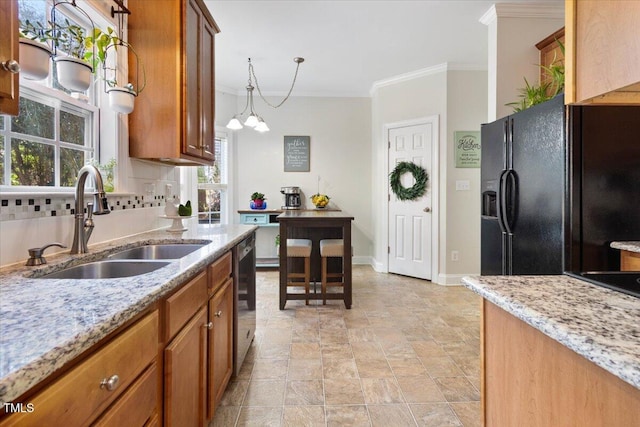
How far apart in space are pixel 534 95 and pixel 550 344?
218cm

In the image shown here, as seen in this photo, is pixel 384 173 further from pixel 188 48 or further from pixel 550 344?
pixel 550 344

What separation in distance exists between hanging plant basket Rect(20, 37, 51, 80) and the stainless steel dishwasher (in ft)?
3.89

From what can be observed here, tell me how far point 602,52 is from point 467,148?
12.0 ft

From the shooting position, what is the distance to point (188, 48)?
2.04m

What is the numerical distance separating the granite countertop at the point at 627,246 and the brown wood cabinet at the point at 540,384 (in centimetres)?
94

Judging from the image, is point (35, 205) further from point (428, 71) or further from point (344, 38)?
point (428, 71)

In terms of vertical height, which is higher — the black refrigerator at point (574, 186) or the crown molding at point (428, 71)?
the crown molding at point (428, 71)

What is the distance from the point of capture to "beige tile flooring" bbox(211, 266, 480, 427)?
172 centimetres

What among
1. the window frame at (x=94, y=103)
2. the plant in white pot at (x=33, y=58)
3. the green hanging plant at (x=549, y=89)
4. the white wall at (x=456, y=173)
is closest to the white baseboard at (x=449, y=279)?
the white wall at (x=456, y=173)

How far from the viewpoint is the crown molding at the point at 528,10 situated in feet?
9.33

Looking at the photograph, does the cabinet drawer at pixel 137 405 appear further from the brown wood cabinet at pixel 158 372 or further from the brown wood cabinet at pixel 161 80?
the brown wood cabinet at pixel 161 80

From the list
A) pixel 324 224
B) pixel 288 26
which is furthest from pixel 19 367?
pixel 288 26

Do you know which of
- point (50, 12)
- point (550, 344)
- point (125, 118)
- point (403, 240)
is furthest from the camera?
point (403, 240)

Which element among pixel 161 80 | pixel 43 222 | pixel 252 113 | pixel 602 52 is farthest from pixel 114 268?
pixel 252 113
